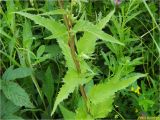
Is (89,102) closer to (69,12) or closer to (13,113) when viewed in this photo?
(69,12)

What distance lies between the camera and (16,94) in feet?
4.01

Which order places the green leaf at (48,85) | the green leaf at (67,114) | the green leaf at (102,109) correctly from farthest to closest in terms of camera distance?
the green leaf at (48,85) < the green leaf at (67,114) < the green leaf at (102,109)

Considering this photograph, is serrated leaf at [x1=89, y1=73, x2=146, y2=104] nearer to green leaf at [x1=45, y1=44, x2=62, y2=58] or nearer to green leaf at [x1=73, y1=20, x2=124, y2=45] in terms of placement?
green leaf at [x1=73, y1=20, x2=124, y2=45]

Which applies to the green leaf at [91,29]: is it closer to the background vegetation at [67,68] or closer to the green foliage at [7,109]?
the background vegetation at [67,68]

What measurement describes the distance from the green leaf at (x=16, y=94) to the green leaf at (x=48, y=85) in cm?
16

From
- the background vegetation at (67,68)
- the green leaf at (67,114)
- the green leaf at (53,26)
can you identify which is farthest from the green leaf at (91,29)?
the green leaf at (67,114)

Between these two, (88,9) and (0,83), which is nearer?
(0,83)

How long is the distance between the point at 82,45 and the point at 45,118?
1.88ft

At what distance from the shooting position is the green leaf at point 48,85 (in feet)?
4.48

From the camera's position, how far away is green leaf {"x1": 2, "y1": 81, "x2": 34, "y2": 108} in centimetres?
120

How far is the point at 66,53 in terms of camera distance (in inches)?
34.7

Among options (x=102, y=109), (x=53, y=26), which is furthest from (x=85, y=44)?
(x=102, y=109)

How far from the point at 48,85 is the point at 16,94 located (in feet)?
0.59

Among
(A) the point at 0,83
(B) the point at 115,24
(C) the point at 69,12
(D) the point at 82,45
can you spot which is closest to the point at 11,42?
(A) the point at 0,83
